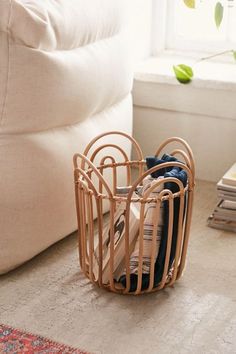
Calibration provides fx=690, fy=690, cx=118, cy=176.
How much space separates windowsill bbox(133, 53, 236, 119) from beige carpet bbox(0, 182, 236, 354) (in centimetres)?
62

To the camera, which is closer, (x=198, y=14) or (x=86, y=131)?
(x=86, y=131)

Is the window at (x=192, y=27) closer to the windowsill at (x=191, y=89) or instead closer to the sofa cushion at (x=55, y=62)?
the windowsill at (x=191, y=89)

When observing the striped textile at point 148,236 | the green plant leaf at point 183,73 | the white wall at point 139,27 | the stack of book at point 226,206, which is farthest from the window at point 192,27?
the striped textile at point 148,236

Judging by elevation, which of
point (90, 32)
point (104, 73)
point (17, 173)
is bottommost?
point (17, 173)

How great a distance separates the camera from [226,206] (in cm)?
211

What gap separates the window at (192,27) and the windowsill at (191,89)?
0.44 feet

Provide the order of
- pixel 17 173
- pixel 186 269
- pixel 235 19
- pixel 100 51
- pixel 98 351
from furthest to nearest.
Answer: pixel 235 19 < pixel 100 51 < pixel 186 269 < pixel 17 173 < pixel 98 351

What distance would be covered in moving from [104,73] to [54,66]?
1.01 feet

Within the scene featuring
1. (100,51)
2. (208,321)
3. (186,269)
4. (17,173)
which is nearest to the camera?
(208,321)

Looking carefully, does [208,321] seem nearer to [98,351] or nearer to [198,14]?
[98,351]

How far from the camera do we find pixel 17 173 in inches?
68.1

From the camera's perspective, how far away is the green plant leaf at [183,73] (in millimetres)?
2391

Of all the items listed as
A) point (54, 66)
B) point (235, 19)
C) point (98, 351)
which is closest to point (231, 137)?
point (235, 19)

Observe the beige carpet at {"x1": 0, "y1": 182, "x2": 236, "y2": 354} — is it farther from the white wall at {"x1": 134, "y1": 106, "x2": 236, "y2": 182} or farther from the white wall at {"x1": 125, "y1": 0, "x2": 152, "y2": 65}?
the white wall at {"x1": 125, "y1": 0, "x2": 152, "y2": 65}
